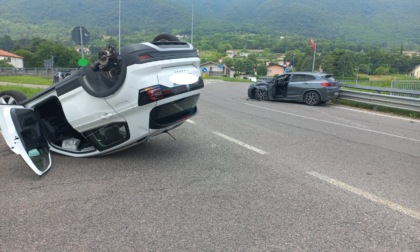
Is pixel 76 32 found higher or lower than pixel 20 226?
higher

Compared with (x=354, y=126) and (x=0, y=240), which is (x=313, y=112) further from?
(x=0, y=240)

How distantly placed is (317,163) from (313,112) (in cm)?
732

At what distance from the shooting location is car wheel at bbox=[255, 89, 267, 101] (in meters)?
16.4

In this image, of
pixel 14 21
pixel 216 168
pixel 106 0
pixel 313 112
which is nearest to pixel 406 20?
pixel 106 0

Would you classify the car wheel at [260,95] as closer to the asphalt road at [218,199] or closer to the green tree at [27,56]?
the asphalt road at [218,199]

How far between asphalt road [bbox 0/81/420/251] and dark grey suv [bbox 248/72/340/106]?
313 inches

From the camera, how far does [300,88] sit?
1523 cm

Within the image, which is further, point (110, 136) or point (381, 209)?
point (110, 136)

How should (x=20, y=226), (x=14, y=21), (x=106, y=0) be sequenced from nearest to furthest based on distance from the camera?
1. (x=20, y=226)
2. (x=106, y=0)
3. (x=14, y=21)

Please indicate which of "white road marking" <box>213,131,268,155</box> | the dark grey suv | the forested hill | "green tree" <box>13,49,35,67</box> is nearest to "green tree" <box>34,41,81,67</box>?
"green tree" <box>13,49,35,67</box>

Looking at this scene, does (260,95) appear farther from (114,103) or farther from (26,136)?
(26,136)

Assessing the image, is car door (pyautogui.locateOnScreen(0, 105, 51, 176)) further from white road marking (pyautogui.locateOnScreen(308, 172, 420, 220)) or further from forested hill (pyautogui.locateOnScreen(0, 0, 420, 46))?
forested hill (pyautogui.locateOnScreen(0, 0, 420, 46))

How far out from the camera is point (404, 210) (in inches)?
153

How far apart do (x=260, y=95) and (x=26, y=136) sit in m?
12.7
